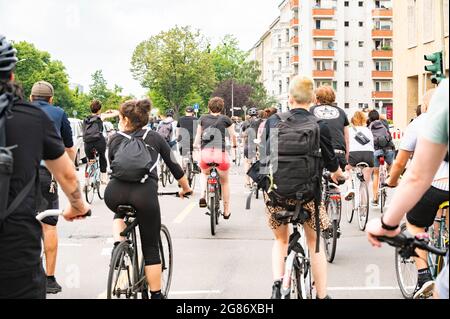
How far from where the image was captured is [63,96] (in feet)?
360

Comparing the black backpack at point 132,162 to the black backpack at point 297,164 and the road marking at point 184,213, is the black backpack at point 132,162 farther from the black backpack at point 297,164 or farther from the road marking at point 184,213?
the road marking at point 184,213

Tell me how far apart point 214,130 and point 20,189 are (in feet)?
24.7

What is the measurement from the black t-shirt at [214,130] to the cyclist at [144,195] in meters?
4.75

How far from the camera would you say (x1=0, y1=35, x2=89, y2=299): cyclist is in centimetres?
315

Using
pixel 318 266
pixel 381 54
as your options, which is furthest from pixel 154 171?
pixel 381 54

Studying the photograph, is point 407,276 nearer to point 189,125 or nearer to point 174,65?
point 189,125

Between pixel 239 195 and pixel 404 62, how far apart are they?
27.0 metres

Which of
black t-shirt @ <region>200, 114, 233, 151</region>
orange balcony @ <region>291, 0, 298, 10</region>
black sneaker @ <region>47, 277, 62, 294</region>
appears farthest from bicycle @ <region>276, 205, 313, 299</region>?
orange balcony @ <region>291, 0, 298, 10</region>

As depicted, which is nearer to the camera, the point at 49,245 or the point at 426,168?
the point at 426,168

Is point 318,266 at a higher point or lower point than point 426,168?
lower

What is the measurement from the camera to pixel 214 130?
10.7 metres

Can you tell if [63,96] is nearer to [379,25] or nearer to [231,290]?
[379,25]

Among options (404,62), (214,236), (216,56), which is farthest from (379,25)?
(214,236)

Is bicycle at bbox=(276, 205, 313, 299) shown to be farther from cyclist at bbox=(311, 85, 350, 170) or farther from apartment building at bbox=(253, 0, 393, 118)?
apartment building at bbox=(253, 0, 393, 118)
